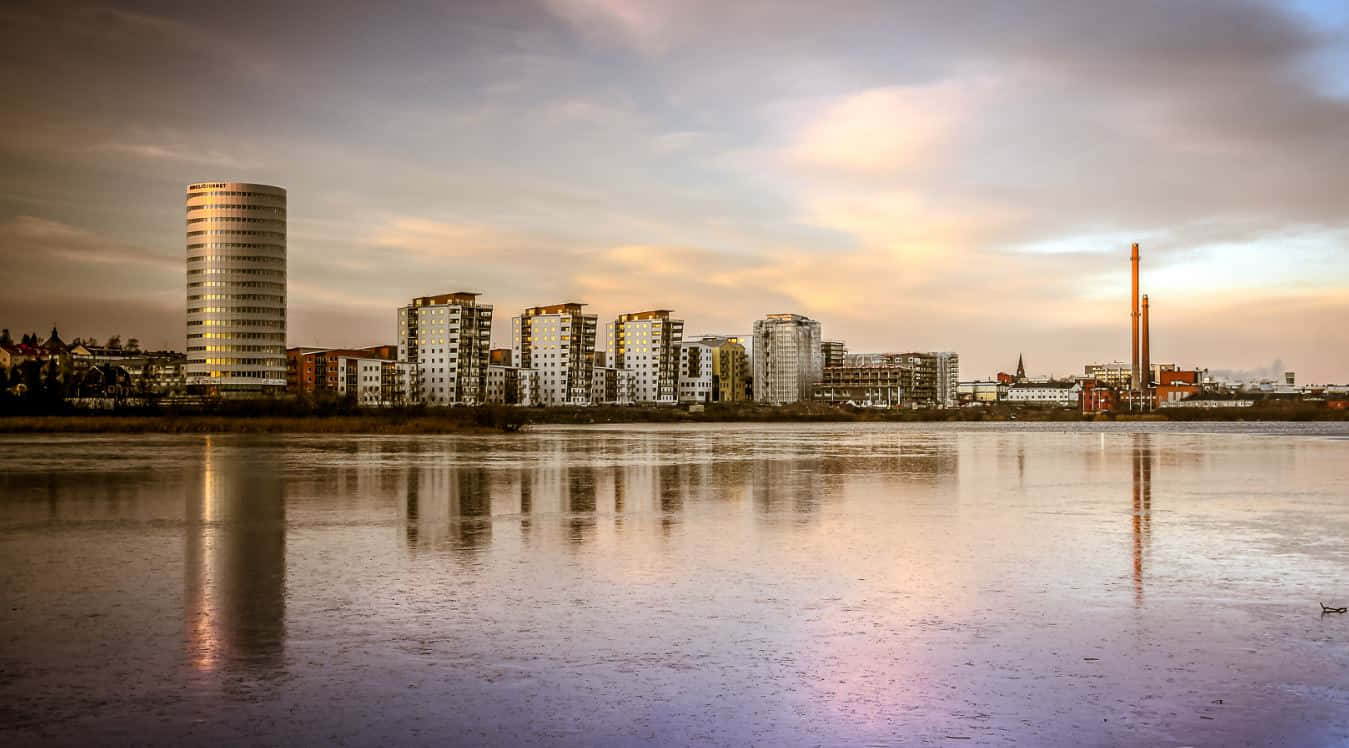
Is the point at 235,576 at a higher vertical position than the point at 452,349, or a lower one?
lower

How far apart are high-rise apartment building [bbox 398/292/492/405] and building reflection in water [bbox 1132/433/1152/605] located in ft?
466

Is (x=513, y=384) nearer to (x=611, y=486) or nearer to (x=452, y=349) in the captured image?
(x=452, y=349)

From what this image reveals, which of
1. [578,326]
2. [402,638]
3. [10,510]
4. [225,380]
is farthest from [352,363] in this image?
[402,638]

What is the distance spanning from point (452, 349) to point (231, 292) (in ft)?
126

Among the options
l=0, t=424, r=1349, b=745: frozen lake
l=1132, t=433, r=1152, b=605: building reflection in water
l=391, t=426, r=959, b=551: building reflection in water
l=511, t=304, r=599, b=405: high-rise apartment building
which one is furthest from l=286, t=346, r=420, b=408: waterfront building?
l=0, t=424, r=1349, b=745: frozen lake

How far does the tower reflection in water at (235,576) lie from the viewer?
30.0 feet

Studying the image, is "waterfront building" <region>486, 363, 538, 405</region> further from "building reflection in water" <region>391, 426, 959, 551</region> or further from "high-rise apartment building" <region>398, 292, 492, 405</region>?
"building reflection in water" <region>391, 426, 959, 551</region>

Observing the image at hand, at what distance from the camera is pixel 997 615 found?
10578mm

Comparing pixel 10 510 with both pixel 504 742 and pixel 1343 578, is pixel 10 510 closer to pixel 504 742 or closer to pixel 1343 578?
pixel 504 742

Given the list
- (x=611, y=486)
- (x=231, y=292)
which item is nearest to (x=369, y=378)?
(x=231, y=292)

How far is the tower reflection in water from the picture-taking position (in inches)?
360

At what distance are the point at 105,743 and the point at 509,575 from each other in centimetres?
642

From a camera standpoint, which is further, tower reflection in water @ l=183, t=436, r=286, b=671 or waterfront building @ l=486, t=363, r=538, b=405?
waterfront building @ l=486, t=363, r=538, b=405

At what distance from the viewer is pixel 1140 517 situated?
758 inches
